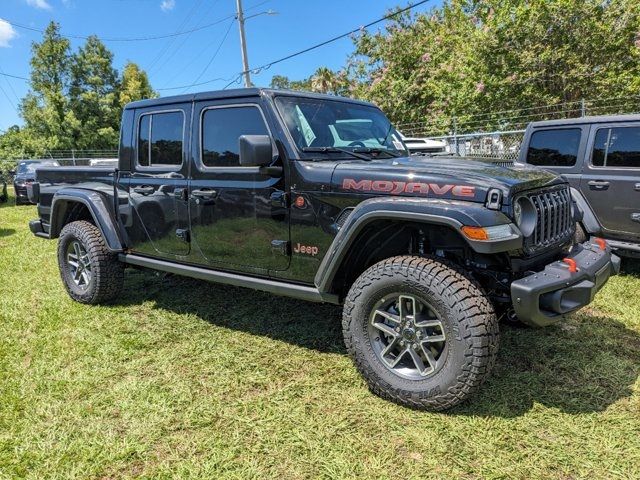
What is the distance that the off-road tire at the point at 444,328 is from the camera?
98.8 inches

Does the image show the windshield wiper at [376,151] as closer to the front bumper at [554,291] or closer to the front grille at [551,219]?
the front grille at [551,219]

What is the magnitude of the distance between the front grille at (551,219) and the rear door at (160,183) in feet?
8.26

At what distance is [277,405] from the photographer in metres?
2.81

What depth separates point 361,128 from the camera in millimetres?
3695

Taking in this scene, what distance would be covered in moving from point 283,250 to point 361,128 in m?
1.22

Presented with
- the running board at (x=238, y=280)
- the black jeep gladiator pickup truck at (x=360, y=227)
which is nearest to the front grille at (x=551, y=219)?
the black jeep gladiator pickup truck at (x=360, y=227)

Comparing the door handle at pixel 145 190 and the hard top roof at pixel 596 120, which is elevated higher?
the hard top roof at pixel 596 120

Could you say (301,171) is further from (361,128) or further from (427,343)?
(427,343)

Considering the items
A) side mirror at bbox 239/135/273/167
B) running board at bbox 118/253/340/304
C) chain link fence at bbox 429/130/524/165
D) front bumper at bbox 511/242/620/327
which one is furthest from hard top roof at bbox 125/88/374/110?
chain link fence at bbox 429/130/524/165

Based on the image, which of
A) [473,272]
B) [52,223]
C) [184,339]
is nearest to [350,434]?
[473,272]

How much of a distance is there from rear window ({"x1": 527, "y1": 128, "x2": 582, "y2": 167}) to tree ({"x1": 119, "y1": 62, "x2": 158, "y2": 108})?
37.8 meters

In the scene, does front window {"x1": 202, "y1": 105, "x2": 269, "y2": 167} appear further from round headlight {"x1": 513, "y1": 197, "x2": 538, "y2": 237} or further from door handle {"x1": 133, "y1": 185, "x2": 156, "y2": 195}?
round headlight {"x1": 513, "y1": 197, "x2": 538, "y2": 237}

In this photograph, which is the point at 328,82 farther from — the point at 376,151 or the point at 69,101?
the point at 376,151

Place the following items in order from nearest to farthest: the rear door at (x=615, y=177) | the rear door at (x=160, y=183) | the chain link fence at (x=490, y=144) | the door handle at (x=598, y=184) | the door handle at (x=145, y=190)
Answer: the rear door at (x=160, y=183), the door handle at (x=145, y=190), the rear door at (x=615, y=177), the door handle at (x=598, y=184), the chain link fence at (x=490, y=144)
